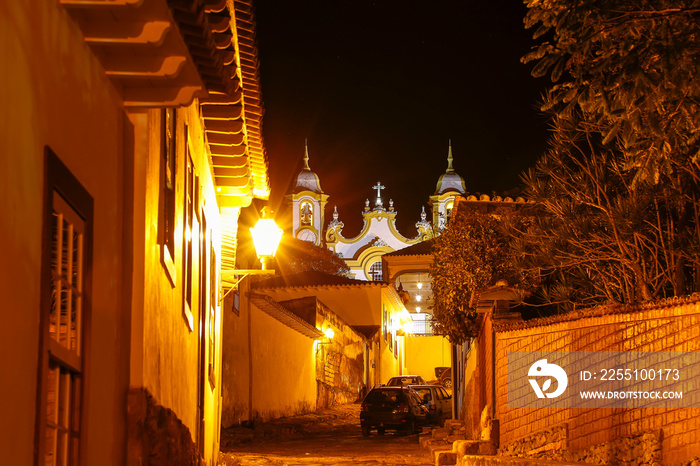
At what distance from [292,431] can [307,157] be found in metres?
81.0

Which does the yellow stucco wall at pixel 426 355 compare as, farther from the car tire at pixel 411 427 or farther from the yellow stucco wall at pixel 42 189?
the yellow stucco wall at pixel 42 189

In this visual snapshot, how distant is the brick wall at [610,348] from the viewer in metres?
7.91

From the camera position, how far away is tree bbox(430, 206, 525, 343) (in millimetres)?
16297

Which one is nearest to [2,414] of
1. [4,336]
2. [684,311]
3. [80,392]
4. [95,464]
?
[4,336]

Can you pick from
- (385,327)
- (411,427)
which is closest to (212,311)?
(411,427)

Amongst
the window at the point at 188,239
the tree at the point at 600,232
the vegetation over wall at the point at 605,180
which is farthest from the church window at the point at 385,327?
the window at the point at 188,239

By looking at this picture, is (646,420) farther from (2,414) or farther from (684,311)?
(2,414)

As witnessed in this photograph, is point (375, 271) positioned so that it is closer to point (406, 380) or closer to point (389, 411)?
point (406, 380)

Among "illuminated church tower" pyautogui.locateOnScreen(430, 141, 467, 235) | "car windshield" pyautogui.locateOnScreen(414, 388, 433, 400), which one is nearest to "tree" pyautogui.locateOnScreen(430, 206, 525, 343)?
"car windshield" pyautogui.locateOnScreen(414, 388, 433, 400)

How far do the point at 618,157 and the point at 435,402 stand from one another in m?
13.9

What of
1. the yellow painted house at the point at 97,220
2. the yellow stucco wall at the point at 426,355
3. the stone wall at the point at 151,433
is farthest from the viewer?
the yellow stucco wall at the point at 426,355

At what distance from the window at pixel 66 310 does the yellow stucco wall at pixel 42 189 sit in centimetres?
9

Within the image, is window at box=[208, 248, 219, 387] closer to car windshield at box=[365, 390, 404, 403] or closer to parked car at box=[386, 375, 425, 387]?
car windshield at box=[365, 390, 404, 403]

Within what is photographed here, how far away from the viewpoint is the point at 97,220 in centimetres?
488
